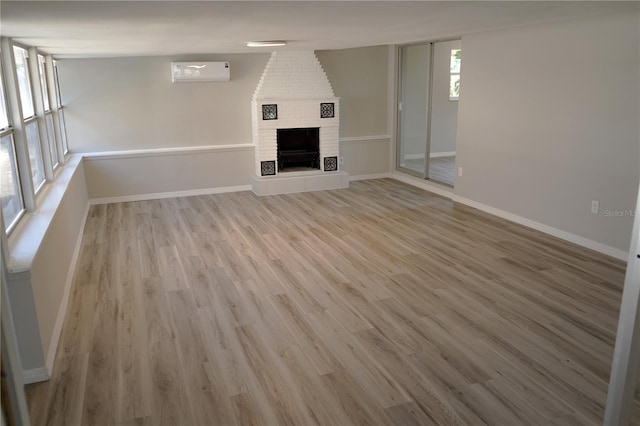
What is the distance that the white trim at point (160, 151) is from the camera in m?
6.74

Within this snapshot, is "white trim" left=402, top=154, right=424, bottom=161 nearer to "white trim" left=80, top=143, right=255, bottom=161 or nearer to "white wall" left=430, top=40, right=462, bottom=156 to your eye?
"white wall" left=430, top=40, right=462, bottom=156

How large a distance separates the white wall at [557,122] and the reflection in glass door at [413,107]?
1.46 meters

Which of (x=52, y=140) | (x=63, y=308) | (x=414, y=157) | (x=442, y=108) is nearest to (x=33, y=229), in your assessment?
(x=63, y=308)

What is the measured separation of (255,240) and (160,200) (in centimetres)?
246

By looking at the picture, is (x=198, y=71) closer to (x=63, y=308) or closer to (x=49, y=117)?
(x=49, y=117)

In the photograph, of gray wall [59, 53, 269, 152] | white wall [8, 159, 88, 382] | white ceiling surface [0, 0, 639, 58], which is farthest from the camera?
gray wall [59, 53, 269, 152]

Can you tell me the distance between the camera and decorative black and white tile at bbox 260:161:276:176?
7.29 meters

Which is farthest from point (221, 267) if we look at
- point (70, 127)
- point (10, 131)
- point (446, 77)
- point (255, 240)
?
point (446, 77)

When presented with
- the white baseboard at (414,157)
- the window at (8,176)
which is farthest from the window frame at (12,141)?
the white baseboard at (414,157)

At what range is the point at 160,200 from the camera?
23.1 ft

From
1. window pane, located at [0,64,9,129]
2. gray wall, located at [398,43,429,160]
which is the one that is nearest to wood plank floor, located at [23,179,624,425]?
window pane, located at [0,64,9,129]

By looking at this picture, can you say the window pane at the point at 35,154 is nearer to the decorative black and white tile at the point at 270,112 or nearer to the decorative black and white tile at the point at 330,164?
the decorative black and white tile at the point at 270,112

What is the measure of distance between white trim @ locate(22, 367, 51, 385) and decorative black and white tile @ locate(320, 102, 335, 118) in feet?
18.1

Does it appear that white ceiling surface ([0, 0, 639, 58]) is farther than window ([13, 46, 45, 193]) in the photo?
No
